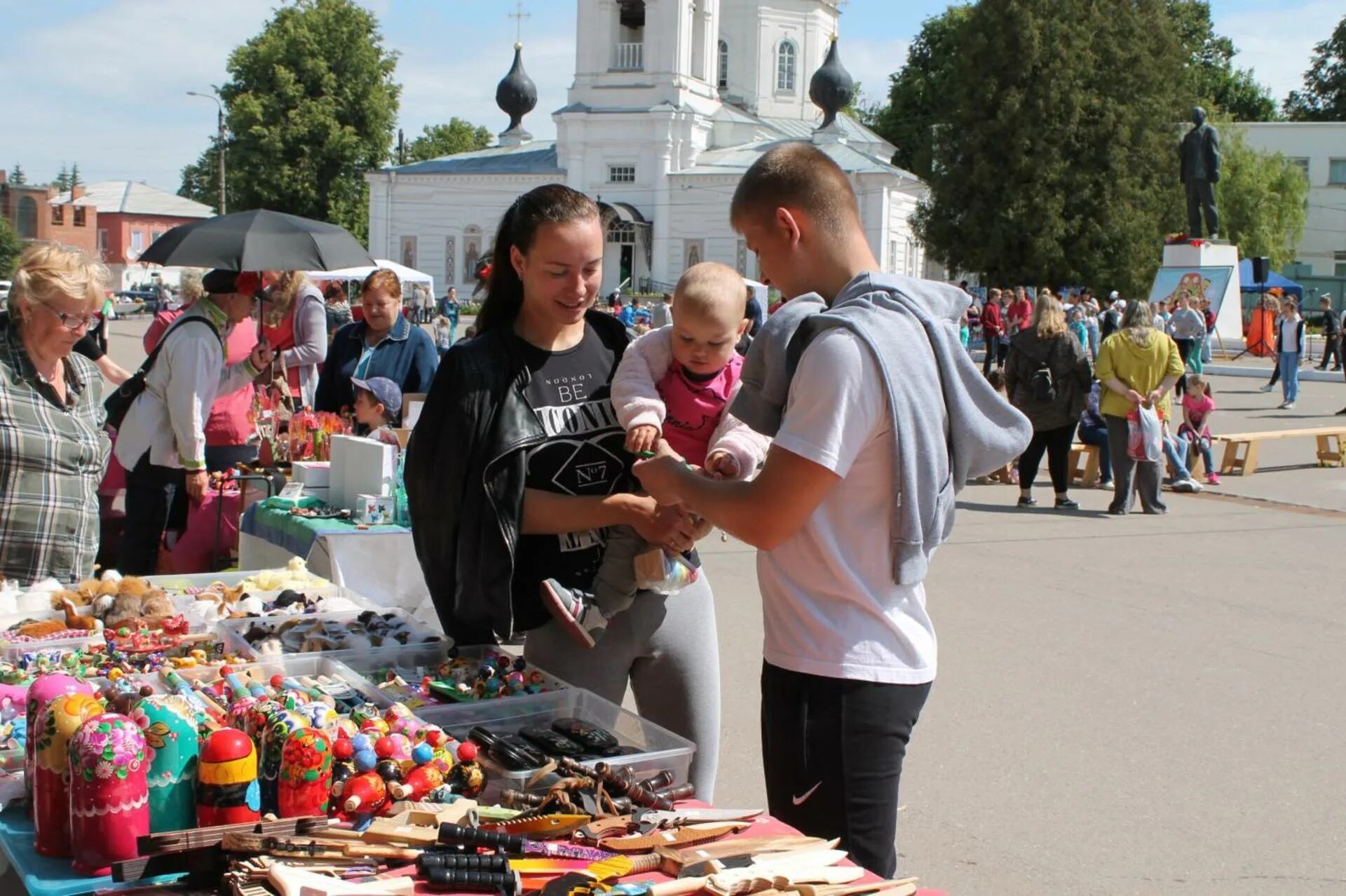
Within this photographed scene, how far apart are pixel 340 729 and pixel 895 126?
70.0 metres

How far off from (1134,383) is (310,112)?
177 feet

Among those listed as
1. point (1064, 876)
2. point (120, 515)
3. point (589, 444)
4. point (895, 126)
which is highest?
point (895, 126)

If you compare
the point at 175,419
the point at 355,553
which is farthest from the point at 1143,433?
the point at 175,419

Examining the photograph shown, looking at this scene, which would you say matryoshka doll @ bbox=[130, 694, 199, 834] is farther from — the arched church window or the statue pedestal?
the arched church window

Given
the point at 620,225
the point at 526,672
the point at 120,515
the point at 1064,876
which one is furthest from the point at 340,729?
the point at 620,225

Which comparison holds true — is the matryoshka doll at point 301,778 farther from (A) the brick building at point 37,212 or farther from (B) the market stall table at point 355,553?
(A) the brick building at point 37,212

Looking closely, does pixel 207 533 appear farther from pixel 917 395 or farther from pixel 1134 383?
pixel 1134 383

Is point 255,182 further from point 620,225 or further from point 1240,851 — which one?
point 1240,851

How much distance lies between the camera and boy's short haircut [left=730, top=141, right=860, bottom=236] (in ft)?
8.93

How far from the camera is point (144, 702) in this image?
252 centimetres

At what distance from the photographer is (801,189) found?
2.72 metres

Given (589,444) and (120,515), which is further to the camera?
(120,515)

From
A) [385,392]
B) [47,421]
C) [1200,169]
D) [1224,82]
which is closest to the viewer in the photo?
[47,421]

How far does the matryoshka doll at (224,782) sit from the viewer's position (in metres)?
2.43
